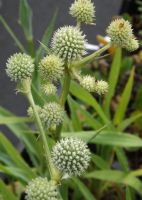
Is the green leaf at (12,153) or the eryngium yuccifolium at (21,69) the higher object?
the eryngium yuccifolium at (21,69)

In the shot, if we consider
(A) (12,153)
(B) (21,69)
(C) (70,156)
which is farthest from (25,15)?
(C) (70,156)

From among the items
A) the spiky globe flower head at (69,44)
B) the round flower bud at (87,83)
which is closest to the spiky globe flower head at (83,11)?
the spiky globe flower head at (69,44)

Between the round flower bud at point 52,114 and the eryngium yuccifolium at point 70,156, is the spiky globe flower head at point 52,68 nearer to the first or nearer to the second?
the round flower bud at point 52,114

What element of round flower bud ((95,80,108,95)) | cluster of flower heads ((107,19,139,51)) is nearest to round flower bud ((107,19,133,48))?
cluster of flower heads ((107,19,139,51))

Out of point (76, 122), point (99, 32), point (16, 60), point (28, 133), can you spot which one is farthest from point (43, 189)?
point (99, 32)

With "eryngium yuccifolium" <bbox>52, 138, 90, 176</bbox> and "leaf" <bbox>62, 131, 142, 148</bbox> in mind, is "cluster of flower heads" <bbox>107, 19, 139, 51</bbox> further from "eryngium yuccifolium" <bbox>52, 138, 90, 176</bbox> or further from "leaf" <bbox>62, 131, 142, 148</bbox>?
"leaf" <bbox>62, 131, 142, 148</bbox>

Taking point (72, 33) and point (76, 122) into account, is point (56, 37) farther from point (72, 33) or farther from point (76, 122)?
point (76, 122)

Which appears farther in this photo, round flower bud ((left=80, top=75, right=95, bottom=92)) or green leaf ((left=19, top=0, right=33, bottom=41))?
green leaf ((left=19, top=0, right=33, bottom=41))
